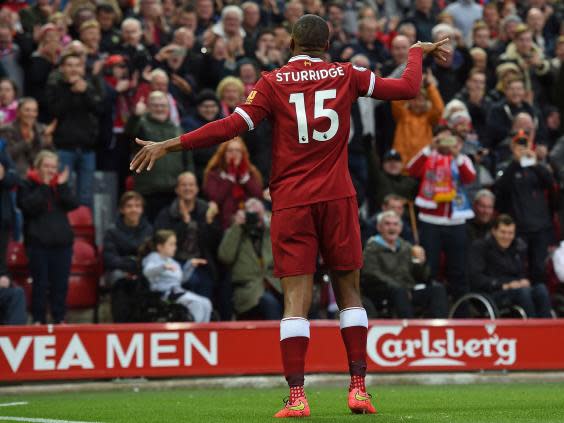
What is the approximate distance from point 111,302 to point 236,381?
7.49ft

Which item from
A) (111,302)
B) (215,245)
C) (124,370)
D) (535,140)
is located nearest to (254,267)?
(215,245)

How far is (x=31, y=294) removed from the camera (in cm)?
1478

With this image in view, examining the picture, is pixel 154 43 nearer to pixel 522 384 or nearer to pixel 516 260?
pixel 516 260

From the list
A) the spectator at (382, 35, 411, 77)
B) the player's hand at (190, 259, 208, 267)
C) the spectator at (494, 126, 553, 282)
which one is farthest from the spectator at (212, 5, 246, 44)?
the player's hand at (190, 259, 208, 267)

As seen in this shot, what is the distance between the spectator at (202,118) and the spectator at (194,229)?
3.63 feet

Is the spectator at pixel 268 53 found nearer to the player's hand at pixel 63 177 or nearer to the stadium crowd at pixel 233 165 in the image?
the stadium crowd at pixel 233 165

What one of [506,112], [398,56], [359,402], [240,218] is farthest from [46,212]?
[359,402]

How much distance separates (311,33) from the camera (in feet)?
28.3

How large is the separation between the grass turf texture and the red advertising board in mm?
414

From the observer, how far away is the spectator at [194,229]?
15.0m

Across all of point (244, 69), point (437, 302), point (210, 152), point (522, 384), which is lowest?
point (522, 384)

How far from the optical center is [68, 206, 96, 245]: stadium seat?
15766 mm

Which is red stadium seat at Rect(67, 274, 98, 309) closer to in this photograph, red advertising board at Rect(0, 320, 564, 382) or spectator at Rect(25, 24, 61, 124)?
spectator at Rect(25, 24, 61, 124)

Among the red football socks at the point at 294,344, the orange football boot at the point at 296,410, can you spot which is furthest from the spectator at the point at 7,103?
the orange football boot at the point at 296,410
